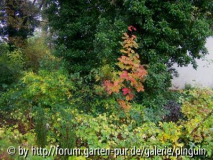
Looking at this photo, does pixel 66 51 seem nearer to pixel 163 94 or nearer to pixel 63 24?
pixel 63 24

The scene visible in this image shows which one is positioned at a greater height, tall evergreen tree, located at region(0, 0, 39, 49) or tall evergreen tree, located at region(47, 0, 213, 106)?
tall evergreen tree, located at region(0, 0, 39, 49)

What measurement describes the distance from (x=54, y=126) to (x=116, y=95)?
1.60 meters

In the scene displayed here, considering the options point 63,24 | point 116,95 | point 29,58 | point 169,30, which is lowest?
point 116,95

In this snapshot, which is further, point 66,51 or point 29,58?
point 29,58

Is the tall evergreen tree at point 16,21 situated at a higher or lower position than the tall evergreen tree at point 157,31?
higher

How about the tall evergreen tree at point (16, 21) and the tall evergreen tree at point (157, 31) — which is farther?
the tall evergreen tree at point (16, 21)

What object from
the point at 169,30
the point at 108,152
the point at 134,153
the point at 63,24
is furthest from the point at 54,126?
the point at 63,24

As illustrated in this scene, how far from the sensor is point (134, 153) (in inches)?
92.9

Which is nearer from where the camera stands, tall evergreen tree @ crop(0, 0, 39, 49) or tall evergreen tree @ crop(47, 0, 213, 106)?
tall evergreen tree @ crop(47, 0, 213, 106)

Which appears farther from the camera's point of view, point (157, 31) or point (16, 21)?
point (16, 21)

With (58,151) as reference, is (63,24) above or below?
above

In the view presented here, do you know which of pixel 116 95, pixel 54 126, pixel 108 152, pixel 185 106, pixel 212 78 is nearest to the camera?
pixel 108 152

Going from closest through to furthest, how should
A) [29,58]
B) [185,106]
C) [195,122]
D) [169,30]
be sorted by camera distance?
1. [195,122]
2. [185,106]
3. [169,30]
4. [29,58]

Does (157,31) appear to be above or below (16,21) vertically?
below
